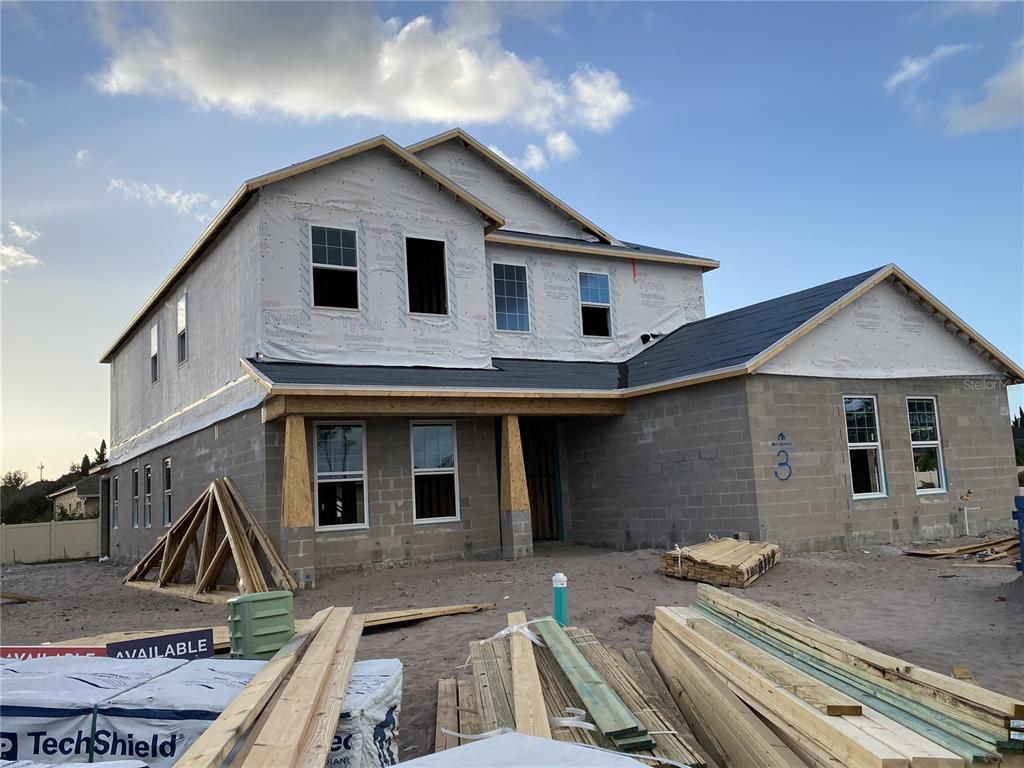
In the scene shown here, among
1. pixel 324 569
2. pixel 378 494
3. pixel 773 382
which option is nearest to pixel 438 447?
pixel 378 494

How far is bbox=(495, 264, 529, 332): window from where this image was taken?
16.8m

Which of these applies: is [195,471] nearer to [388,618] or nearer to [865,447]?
[388,618]

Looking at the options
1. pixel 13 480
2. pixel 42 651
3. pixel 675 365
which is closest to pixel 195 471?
pixel 42 651

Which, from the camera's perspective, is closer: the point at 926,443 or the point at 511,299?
the point at 926,443

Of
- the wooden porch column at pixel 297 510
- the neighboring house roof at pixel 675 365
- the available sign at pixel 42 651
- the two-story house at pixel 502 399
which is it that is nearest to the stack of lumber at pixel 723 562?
the two-story house at pixel 502 399

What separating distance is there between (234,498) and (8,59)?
7.82 metres

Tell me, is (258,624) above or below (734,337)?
below

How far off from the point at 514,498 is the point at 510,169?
8490 mm

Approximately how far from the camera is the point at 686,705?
5250 mm

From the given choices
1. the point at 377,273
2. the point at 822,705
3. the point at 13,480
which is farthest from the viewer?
the point at 13,480

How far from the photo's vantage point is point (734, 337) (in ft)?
48.4

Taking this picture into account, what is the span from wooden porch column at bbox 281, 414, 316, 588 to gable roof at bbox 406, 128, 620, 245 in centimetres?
792

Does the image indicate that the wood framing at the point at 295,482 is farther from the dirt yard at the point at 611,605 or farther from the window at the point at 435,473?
the window at the point at 435,473

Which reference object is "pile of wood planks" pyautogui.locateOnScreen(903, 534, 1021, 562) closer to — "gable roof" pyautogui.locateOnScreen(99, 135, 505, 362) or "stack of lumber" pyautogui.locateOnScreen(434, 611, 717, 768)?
"stack of lumber" pyautogui.locateOnScreen(434, 611, 717, 768)
